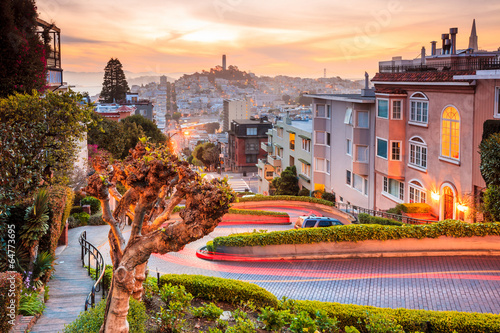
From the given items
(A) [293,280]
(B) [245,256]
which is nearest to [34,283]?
(A) [293,280]

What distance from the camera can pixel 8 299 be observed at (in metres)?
10.5

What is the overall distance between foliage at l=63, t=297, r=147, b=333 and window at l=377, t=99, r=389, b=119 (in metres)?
26.6

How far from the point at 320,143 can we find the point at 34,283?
37.2 metres

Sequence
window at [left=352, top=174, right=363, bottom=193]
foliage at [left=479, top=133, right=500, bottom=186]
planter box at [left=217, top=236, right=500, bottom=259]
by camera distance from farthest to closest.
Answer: window at [left=352, top=174, right=363, bottom=193]
foliage at [left=479, top=133, right=500, bottom=186]
planter box at [left=217, top=236, right=500, bottom=259]

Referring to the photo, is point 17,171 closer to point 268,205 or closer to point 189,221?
point 189,221

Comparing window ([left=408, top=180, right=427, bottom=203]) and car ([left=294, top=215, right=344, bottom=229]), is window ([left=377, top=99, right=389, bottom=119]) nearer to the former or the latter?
window ([left=408, top=180, right=427, bottom=203])

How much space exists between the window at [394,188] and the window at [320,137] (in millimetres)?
12673

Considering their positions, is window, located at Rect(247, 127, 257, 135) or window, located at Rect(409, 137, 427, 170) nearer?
window, located at Rect(409, 137, 427, 170)

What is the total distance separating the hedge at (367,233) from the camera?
19.6 m

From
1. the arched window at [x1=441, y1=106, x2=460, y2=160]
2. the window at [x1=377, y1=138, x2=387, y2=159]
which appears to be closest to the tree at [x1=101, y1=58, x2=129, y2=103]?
the window at [x1=377, y1=138, x2=387, y2=159]

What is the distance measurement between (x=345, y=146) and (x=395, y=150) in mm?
8794

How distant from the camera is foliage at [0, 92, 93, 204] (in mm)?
17259

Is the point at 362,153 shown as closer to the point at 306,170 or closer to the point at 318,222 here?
the point at 318,222

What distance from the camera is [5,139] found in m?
17.4
